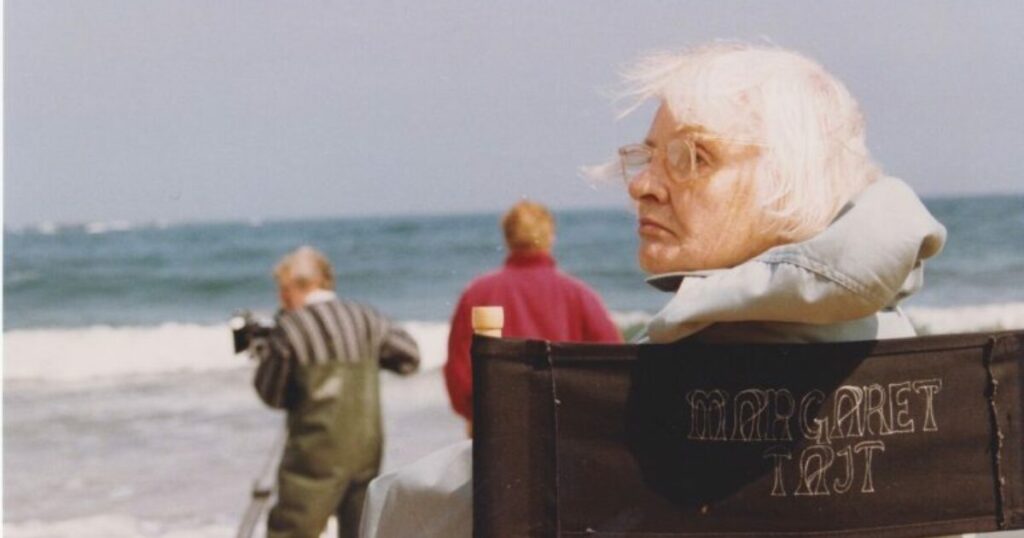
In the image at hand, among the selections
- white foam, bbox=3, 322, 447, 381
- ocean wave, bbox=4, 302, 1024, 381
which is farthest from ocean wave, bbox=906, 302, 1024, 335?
white foam, bbox=3, 322, 447, 381

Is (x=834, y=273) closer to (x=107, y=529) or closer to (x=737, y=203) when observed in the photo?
(x=737, y=203)

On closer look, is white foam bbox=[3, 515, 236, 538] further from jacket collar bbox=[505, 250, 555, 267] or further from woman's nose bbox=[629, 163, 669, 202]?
woman's nose bbox=[629, 163, 669, 202]

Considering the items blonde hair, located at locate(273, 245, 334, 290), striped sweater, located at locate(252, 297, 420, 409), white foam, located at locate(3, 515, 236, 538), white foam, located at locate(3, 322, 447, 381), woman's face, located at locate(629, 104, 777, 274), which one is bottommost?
white foam, located at locate(3, 515, 236, 538)

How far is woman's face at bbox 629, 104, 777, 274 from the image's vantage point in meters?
1.56

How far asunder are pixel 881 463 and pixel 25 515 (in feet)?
20.8

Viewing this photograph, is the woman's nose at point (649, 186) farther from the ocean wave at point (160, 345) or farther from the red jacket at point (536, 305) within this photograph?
the ocean wave at point (160, 345)

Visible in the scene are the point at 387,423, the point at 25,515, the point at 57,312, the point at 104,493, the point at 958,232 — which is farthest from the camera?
the point at 958,232

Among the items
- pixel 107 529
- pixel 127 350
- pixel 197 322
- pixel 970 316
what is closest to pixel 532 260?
pixel 107 529

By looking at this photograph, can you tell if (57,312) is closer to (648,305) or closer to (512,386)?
(648,305)

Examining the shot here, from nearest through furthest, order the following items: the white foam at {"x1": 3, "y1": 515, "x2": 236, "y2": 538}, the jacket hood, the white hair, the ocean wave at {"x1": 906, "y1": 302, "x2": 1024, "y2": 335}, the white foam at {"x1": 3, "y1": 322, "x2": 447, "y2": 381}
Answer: the jacket hood → the white hair → the white foam at {"x1": 3, "y1": 515, "x2": 236, "y2": 538} → the white foam at {"x1": 3, "y1": 322, "x2": 447, "y2": 381} → the ocean wave at {"x1": 906, "y1": 302, "x2": 1024, "y2": 335}

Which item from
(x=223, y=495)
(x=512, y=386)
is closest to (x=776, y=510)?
(x=512, y=386)

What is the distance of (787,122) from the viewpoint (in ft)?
5.08

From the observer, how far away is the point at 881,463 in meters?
1.60

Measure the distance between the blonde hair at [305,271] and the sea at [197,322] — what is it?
23.4 inches
